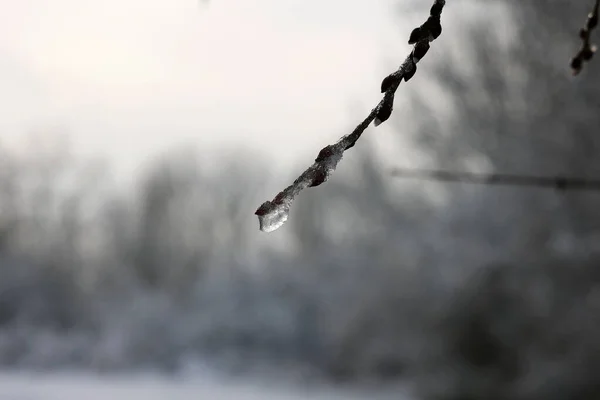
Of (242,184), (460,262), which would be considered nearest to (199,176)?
(242,184)

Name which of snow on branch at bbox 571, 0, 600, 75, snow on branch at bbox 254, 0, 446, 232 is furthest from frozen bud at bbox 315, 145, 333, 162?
snow on branch at bbox 571, 0, 600, 75

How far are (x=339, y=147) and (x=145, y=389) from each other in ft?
14.3

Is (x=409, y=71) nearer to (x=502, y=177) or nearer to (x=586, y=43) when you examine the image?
(x=586, y=43)

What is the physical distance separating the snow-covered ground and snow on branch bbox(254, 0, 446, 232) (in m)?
3.82

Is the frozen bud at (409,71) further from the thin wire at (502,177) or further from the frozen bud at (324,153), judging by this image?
the thin wire at (502,177)

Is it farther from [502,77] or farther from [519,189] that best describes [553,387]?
[502,77]

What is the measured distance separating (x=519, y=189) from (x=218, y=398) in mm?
2273

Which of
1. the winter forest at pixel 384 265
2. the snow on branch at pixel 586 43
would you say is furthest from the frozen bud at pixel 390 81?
the winter forest at pixel 384 265

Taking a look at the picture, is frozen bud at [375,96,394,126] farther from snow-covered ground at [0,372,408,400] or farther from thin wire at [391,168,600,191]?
snow-covered ground at [0,372,408,400]

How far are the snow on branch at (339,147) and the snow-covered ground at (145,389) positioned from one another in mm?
3819

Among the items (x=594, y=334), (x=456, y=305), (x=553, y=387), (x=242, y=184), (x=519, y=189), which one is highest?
(x=242, y=184)

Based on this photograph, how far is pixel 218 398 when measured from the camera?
4.03 metres

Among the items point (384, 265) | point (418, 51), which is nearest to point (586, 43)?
point (418, 51)

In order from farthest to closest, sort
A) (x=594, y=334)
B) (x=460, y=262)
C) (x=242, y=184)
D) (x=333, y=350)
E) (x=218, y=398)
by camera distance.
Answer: (x=242, y=184) → (x=333, y=350) → (x=218, y=398) → (x=460, y=262) → (x=594, y=334)
